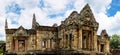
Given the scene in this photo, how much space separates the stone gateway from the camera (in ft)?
108

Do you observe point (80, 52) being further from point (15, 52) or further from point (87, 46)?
point (15, 52)

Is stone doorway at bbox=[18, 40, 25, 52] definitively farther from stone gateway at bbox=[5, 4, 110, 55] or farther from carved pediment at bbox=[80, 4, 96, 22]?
carved pediment at bbox=[80, 4, 96, 22]

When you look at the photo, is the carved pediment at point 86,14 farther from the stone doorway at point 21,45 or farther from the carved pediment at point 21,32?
the stone doorway at point 21,45

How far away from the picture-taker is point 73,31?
3291 centimetres

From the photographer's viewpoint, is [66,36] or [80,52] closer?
[80,52]

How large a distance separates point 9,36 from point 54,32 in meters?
5.90

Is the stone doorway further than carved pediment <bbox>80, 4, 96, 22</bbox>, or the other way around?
the stone doorway

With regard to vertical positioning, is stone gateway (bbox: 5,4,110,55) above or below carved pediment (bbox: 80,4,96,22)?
below

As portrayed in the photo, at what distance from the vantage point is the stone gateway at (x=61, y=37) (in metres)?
32.9

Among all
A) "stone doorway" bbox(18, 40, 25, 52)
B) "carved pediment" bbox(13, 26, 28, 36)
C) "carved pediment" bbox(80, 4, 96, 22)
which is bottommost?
"stone doorway" bbox(18, 40, 25, 52)

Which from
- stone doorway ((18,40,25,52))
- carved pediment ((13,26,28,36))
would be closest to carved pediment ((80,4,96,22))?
carved pediment ((13,26,28,36))

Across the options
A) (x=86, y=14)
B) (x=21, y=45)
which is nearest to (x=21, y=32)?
(x=21, y=45)

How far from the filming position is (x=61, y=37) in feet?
116

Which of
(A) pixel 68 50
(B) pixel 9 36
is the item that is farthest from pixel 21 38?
(A) pixel 68 50
